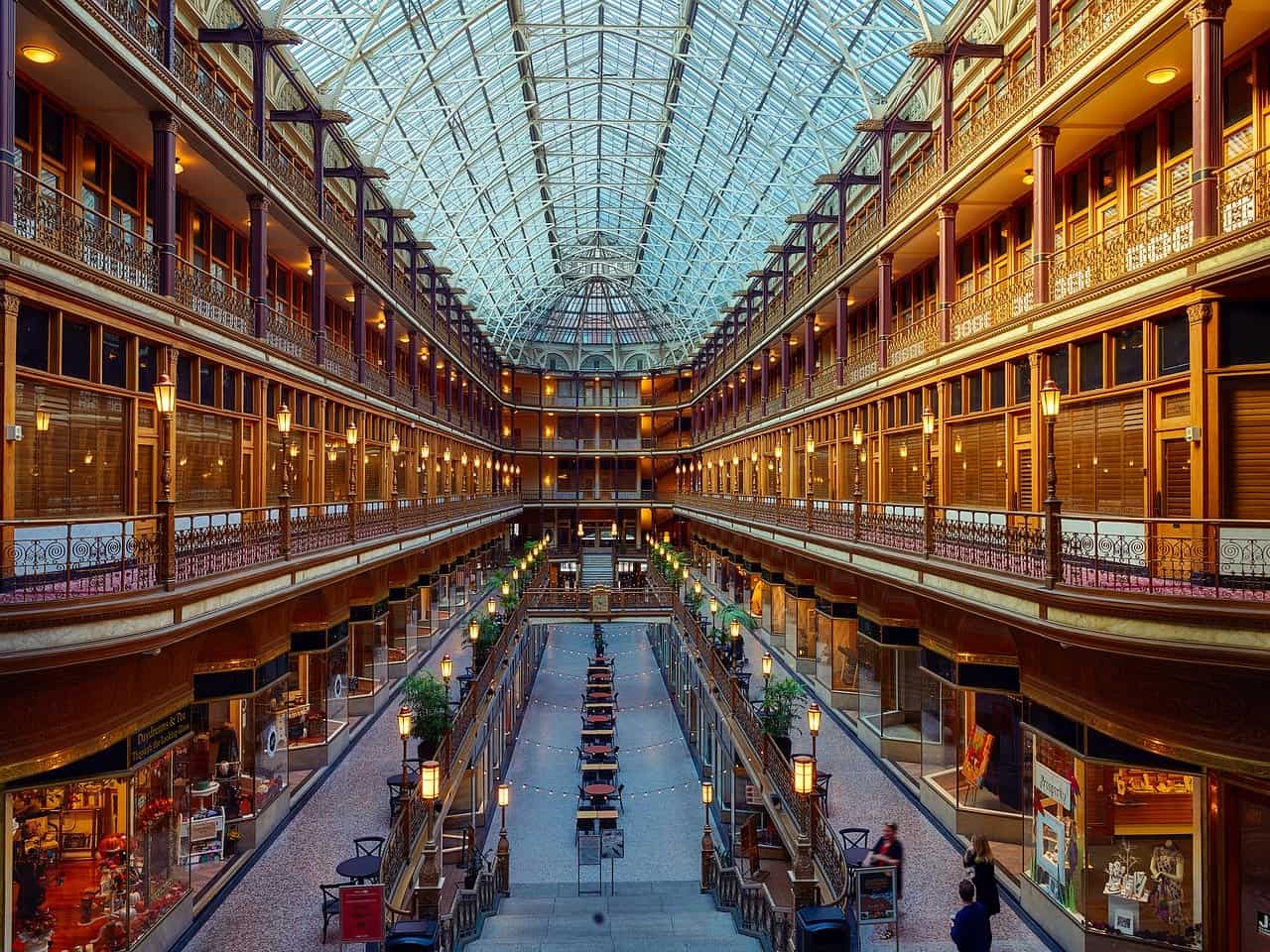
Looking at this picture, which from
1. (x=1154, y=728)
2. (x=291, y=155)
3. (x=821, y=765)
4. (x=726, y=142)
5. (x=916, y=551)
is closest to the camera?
(x=1154, y=728)

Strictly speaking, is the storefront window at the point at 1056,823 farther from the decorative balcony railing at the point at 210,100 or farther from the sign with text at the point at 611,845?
the decorative balcony railing at the point at 210,100

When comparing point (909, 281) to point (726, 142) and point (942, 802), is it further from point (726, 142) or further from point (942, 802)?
point (726, 142)

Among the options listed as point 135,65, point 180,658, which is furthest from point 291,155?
point 180,658

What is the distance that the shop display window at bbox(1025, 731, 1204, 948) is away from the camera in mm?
10398

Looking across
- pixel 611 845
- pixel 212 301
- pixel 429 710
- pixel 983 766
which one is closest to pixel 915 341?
pixel 983 766

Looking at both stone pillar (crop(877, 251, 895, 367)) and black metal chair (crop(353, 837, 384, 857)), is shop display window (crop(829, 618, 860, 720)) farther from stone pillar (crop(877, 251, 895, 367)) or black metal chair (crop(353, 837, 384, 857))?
black metal chair (crop(353, 837, 384, 857))

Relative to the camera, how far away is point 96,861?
11.1 m

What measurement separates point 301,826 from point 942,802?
1306 cm

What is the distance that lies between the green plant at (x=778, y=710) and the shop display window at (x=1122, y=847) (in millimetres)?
6987

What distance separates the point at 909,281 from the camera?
27.4m

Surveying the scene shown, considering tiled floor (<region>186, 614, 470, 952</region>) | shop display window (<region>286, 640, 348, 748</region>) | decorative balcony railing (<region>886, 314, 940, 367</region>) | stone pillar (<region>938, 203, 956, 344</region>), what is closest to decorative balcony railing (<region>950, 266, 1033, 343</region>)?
stone pillar (<region>938, 203, 956, 344</region>)

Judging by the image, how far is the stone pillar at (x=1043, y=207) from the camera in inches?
585

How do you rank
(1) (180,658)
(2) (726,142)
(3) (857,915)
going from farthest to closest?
(2) (726,142), (1) (180,658), (3) (857,915)

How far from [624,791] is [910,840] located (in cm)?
1553
